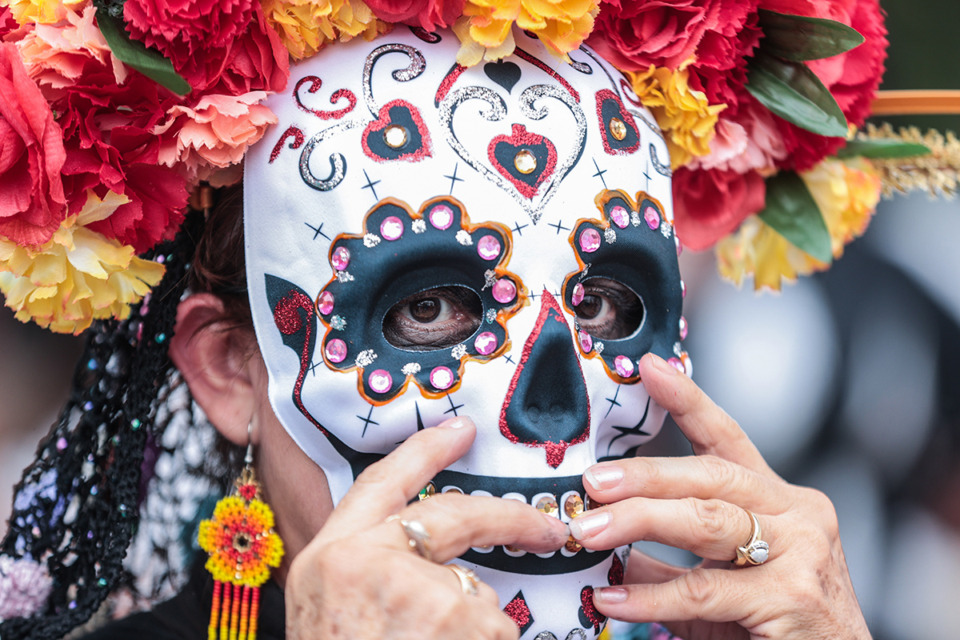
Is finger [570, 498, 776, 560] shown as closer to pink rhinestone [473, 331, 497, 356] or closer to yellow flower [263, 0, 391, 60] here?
pink rhinestone [473, 331, 497, 356]

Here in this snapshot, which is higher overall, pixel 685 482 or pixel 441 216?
pixel 441 216

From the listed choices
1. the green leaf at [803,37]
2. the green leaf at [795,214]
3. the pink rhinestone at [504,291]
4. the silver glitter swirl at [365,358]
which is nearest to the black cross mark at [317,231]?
the silver glitter swirl at [365,358]

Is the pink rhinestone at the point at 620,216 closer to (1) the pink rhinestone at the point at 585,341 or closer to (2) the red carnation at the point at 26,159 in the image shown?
(1) the pink rhinestone at the point at 585,341

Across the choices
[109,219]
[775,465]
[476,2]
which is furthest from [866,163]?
[109,219]

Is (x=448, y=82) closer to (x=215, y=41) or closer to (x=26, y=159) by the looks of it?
(x=215, y=41)

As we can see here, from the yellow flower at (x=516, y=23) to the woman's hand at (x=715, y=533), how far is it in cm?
63

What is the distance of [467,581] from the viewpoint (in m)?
1.36

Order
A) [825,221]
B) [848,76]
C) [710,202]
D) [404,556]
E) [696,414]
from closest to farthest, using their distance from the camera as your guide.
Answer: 1. [404,556]
2. [696,414]
3. [848,76]
4. [710,202]
5. [825,221]

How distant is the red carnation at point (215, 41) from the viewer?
56.6 inches

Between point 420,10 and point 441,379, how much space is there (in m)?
0.68

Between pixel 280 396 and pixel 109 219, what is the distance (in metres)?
0.46

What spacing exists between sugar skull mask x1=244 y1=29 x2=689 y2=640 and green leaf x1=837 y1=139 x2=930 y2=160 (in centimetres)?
91

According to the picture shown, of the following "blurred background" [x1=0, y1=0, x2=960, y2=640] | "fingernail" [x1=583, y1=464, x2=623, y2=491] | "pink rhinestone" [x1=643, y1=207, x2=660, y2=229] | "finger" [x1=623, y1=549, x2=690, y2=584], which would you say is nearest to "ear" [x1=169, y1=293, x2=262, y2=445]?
"fingernail" [x1=583, y1=464, x2=623, y2=491]

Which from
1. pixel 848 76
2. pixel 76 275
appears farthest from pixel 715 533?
pixel 76 275
